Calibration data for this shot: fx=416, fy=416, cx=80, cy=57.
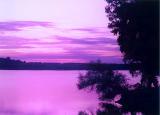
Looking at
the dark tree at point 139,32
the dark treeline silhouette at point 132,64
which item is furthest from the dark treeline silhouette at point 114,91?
the dark tree at point 139,32

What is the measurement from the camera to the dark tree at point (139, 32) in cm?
408

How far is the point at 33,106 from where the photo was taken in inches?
155

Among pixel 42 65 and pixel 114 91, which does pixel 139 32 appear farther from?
pixel 42 65

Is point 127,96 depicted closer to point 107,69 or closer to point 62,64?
point 107,69

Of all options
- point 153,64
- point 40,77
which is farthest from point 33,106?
point 153,64

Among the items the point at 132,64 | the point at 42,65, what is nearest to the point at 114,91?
the point at 132,64

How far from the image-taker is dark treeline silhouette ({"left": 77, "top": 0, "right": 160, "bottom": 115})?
407 centimetres

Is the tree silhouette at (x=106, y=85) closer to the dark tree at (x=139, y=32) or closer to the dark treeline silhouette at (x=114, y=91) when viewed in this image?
the dark treeline silhouette at (x=114, y=91)

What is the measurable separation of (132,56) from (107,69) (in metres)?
0.29

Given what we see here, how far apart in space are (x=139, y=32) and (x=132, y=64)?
1.08 feet

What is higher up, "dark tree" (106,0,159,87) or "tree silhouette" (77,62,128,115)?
"dark tree" (106,0,159,87)

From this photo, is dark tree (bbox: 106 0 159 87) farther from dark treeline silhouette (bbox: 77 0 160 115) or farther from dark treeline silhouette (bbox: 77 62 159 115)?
dark treeline silhouette (bbox: 77 62 159 115)

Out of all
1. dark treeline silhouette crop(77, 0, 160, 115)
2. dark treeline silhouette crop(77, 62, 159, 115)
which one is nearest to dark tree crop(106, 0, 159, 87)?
dark treeline silhouette crop(77, 0, 160, 115)

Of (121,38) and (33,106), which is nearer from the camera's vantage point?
(33,106)
